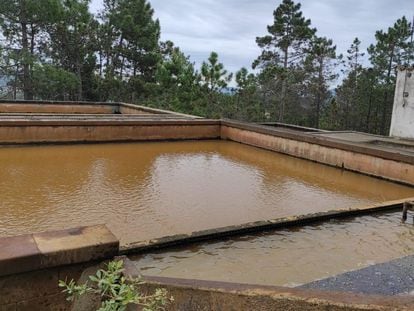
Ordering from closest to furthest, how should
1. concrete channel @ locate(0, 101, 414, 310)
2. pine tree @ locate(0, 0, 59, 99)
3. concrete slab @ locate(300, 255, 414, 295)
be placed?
concrete channel @ locate(0, 101, 414, 310) → concrete slab @ locate(300, 255, 414, 295) → pine tree @ locate(0, 0, 59, 99)

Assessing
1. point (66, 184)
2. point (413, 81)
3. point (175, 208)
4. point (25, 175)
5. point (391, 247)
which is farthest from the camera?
point (413, 81)

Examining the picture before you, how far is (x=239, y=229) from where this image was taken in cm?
344

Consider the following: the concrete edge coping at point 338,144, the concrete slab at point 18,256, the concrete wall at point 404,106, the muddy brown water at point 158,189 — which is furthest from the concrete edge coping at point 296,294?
the concrete wall at point 404,106

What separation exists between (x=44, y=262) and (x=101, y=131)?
271 inches

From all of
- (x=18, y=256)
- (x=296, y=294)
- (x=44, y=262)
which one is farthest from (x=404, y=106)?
(x=18, y=256)

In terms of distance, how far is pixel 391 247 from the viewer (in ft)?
11.4

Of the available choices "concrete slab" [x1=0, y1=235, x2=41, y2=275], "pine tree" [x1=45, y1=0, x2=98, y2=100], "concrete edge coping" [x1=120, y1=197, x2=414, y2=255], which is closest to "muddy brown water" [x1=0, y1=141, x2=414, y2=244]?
"concrete edge coping" [x1=120, y1=197, x2=414, y2=255]

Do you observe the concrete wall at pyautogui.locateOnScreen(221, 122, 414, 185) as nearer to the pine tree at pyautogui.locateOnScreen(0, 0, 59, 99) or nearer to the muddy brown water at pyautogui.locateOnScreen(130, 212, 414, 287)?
the muddy brown water at pyautogui.locateOnScreen(130, 212, 414, 287)

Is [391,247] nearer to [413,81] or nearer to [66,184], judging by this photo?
[66,184]

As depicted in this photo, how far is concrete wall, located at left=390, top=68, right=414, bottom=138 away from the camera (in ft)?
31.6

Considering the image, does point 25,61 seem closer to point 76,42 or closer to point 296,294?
point 76,42

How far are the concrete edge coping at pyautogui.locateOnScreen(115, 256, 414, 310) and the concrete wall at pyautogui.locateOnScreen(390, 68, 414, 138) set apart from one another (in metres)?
9.05

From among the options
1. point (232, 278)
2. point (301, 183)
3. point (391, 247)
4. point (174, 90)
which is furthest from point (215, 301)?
point (174, 90)

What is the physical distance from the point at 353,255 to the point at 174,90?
14884mm
